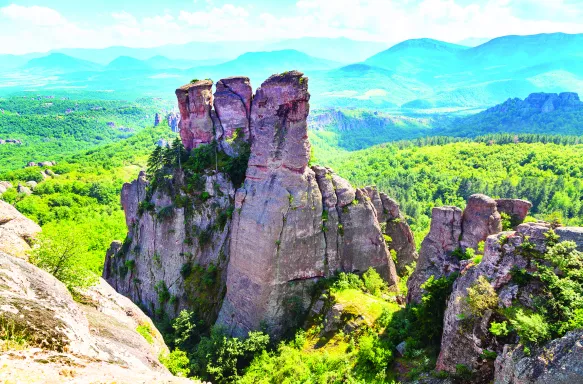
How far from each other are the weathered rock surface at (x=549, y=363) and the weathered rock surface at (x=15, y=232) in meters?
24.9

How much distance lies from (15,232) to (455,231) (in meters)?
32.0

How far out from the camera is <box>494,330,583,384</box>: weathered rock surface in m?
13.8

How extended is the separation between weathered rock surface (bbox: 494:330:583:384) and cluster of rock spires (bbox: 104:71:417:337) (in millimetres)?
18864

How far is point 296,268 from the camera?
3225 cm

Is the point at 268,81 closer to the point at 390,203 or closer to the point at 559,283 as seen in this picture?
the point at 390,203

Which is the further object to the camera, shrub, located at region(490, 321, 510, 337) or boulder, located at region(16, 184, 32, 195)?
boulder, located at region(16, 184, 32, 195)

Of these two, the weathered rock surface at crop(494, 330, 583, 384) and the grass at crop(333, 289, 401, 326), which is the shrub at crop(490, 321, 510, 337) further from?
the grass at crop(333, 289, 401, 326)

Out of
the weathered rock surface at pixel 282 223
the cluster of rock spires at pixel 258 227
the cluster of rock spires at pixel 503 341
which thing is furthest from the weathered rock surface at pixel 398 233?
the cluster of rock spires at pixel 503 341

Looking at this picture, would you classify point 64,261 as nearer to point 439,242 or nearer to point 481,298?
point 481,298

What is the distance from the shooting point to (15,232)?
23578 mm

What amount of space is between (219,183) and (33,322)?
25.4 m

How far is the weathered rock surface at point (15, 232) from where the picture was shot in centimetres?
2116

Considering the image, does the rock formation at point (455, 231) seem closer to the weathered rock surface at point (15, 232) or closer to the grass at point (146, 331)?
Result: the grass at point (146, 331)

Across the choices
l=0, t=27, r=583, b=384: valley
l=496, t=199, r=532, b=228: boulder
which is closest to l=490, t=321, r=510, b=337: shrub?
l=0, t=27, r=583, b=384: valley
